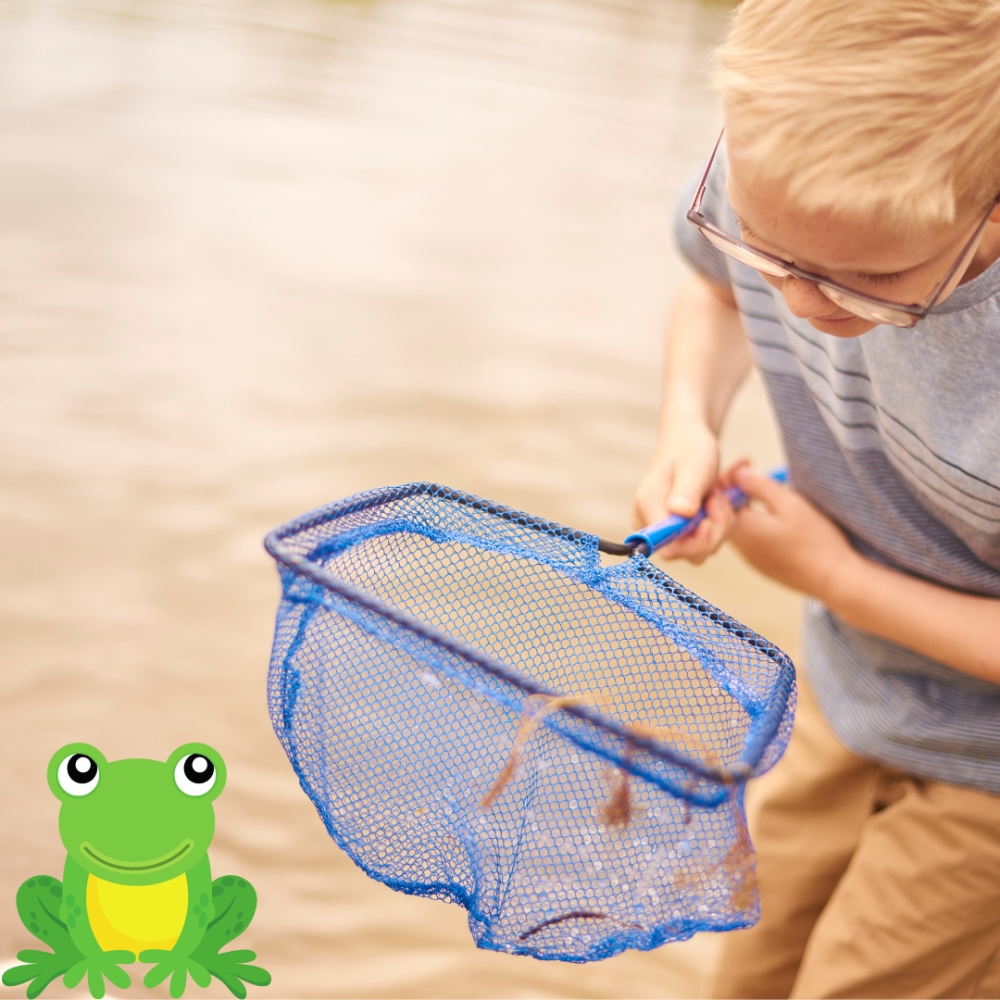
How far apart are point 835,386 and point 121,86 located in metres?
3.81

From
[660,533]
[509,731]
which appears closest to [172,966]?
[509,731]

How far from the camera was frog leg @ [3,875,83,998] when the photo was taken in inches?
34.1

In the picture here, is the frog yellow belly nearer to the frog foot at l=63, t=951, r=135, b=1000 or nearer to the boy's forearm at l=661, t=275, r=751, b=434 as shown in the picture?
the frog foot at l=63, t=951, r=135, b=1000

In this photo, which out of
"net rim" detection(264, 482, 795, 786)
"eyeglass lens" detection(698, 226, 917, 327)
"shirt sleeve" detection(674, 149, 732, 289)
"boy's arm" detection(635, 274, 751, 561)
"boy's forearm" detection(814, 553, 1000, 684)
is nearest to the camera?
"net rim" detection(264, 482, 795, 786)

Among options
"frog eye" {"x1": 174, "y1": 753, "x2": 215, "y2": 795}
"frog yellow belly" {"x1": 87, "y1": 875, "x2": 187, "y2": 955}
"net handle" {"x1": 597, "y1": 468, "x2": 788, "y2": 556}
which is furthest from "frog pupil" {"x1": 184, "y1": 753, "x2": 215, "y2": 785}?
"net handle" {"x1": 597, "y1": 468, "x2": 788, "y2": 556}

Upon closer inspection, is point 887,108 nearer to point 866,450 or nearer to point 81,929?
point 866,450

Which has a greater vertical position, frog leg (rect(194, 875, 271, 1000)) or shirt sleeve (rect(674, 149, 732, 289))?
shirt sleeve (rect(674, 149, 732, 289))

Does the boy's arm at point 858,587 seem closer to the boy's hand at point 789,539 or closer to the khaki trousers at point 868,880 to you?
the boy's hand at point 789,539

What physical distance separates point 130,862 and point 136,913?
55mm

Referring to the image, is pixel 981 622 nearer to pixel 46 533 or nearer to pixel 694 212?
pixel 694 212

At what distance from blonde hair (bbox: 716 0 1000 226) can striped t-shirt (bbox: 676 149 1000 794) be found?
170 millimetres

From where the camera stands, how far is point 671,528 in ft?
3.24

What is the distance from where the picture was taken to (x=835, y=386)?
1000mm

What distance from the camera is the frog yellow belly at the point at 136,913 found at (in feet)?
2.76
